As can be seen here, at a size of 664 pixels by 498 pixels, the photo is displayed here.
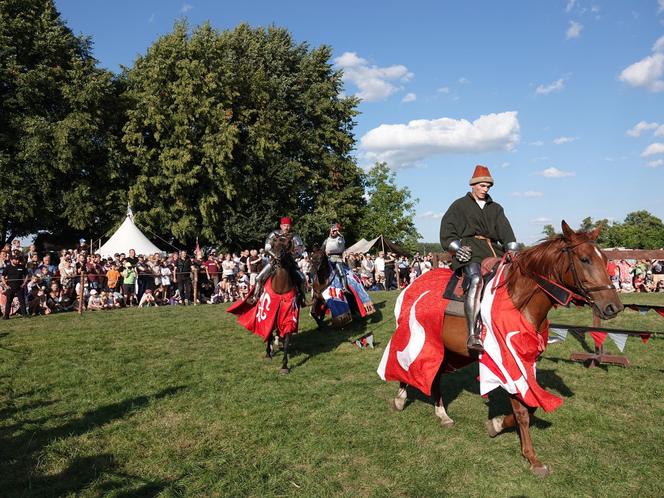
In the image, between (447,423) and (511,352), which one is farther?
(447,423)

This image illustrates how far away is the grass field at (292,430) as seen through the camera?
471cm

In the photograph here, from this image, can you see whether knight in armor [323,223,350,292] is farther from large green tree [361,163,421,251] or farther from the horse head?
large green tree [361,163,421,251]

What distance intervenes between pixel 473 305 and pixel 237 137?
2937 centimetres

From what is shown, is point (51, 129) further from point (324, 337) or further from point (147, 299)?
point (324, 337)

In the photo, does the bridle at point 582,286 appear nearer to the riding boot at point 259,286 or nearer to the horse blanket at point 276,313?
the horse blanket at point 276,313

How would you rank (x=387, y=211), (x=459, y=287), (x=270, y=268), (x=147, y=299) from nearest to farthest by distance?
(x=459, y=287), (x=270, y=268), (x=147, y=299), (x=387, y=211)

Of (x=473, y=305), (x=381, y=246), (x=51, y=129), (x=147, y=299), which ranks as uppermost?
(x=51, y=129)

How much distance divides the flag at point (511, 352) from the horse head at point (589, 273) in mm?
610

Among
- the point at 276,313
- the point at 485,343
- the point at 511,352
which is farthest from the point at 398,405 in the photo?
the point at 276,313

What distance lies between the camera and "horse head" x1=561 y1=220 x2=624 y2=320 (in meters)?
4.63

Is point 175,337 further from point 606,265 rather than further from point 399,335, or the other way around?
point 606,265

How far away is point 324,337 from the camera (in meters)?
12.2

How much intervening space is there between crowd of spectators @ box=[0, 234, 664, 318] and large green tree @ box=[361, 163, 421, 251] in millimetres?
25550

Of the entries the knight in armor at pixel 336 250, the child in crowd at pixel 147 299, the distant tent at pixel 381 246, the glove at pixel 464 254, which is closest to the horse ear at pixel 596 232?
the glove at pixel 464 254
